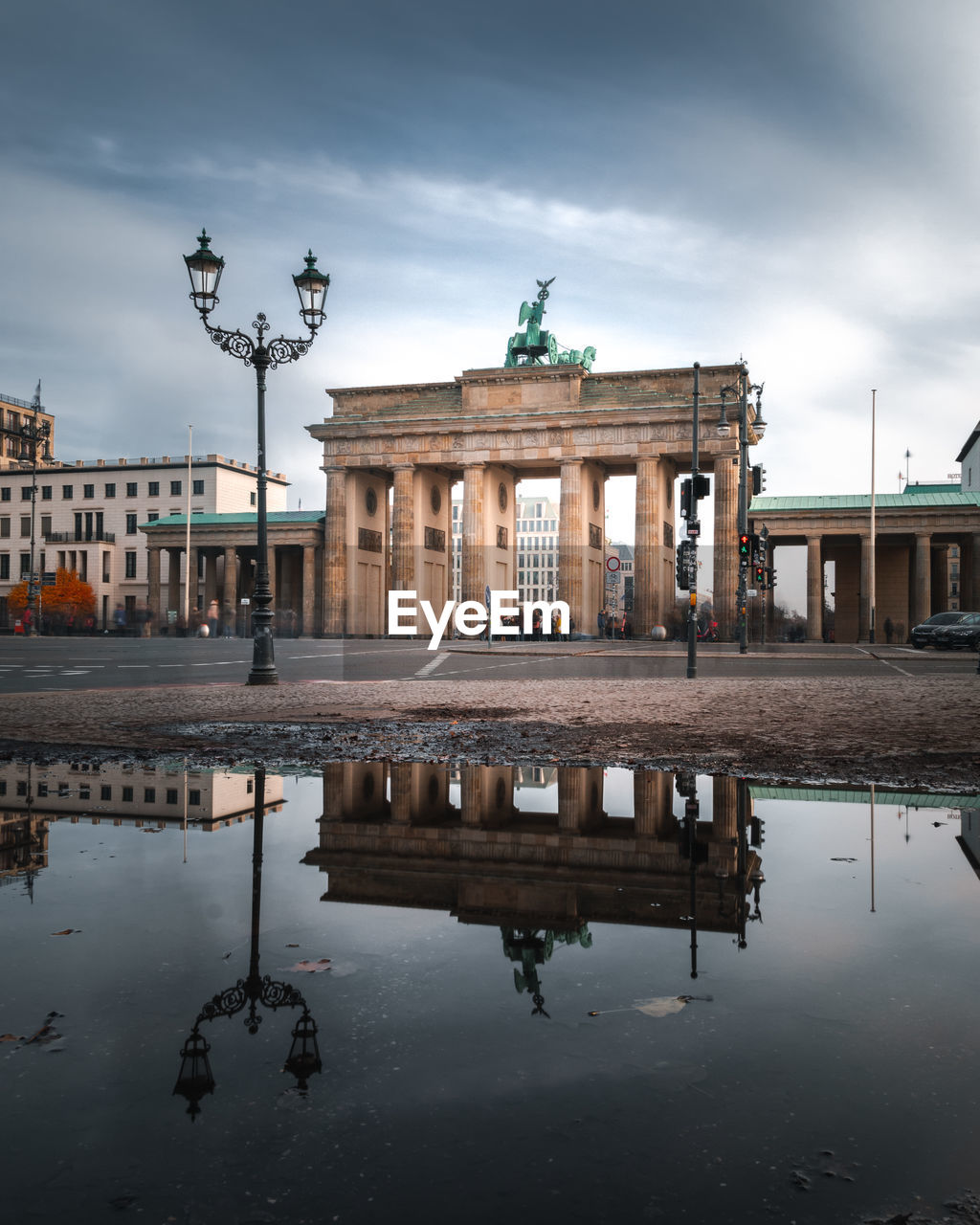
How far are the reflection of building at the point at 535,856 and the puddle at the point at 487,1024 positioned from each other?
2cm

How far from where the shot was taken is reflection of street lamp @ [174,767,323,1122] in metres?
2.30

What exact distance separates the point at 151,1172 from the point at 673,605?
70563 mm

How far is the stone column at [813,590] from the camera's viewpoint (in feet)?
212

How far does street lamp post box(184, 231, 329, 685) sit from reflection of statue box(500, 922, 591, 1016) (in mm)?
14859

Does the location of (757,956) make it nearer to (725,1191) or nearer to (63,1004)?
(725,1191)

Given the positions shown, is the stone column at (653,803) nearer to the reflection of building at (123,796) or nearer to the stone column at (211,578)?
the reflection of building at (123,796)

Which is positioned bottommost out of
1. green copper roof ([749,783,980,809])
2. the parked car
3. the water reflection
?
green copper roof ([749,783,980,809])

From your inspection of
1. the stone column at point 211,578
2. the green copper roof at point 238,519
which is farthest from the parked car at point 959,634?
the stone column at point 211,578

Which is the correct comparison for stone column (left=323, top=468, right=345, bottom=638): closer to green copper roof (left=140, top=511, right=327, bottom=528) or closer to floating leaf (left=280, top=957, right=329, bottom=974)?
green copper roof (left=140, top=511, right=327, bottom=528)

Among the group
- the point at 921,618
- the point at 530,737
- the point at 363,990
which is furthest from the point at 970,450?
the point at 363,990

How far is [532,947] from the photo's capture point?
3.26m

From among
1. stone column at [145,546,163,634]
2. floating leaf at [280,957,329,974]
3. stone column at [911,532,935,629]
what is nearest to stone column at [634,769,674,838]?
floating leaf at [280,957,329,974]

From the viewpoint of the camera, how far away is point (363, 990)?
2863mm

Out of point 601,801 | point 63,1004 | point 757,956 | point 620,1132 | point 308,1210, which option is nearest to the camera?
point 308,1210
